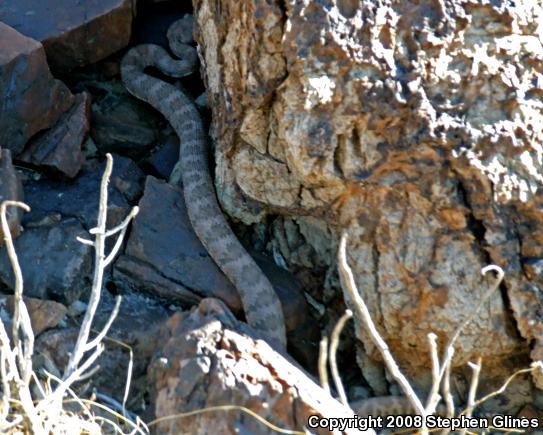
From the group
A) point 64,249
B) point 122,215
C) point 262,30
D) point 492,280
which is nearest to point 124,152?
point 122,215

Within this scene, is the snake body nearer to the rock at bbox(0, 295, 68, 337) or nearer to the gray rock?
the gray rock

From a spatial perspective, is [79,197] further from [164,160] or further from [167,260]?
[167,260]

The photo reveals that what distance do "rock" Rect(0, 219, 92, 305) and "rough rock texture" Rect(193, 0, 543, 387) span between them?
1341 mm

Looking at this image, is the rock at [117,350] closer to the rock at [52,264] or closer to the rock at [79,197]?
the rock at [52,264]

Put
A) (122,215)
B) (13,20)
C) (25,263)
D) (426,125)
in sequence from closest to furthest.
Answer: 1. (426,125)
2. (25,263)
3. (122,215)
4. (13,20)

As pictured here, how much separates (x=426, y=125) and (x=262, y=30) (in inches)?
37.7

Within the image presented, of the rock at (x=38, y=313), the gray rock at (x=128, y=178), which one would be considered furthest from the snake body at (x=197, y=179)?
the rock at (x=38, y=313)

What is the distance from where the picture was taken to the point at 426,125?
4.30m

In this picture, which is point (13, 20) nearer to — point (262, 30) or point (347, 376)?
point (262, 30)

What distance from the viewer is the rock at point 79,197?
5.30 meters

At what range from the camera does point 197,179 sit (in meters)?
5.34

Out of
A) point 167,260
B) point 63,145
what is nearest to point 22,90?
point 63,145

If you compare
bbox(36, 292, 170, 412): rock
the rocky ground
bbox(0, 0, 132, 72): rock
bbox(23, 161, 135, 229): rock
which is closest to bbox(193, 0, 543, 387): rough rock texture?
the rocky ground

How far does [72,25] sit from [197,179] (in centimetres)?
137
